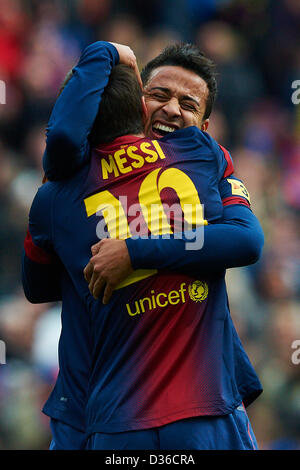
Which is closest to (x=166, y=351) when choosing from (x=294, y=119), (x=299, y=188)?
(x=299, y=188)

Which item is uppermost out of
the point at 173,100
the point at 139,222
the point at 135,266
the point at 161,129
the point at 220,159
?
the point at 173,100

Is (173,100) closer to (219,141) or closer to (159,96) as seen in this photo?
(159,96)

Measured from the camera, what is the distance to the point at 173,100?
2.98 meters

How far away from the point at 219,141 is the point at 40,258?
3910 millimetres

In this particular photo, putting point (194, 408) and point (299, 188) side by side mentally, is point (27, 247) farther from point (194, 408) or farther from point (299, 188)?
point (299, 188)

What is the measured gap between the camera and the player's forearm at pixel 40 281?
107 inches

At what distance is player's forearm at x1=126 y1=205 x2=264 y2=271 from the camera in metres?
2.39

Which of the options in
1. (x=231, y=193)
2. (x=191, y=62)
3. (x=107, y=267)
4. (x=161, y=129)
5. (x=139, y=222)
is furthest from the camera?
(x=191, y=62)

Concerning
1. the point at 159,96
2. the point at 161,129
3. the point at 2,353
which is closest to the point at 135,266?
the point at 161,129

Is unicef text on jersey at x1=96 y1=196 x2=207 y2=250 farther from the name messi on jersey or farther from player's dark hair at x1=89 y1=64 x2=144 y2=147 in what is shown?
player's dark hair at x1=89 y1=64 x2=144 y2=147

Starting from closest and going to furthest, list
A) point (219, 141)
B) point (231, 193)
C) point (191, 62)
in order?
point (231, 193) → point (191, 62) → point (219, 141)

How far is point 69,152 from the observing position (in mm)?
2473

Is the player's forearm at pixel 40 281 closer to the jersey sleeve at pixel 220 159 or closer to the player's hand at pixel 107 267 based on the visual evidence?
the player's hand at pixel 107 267
